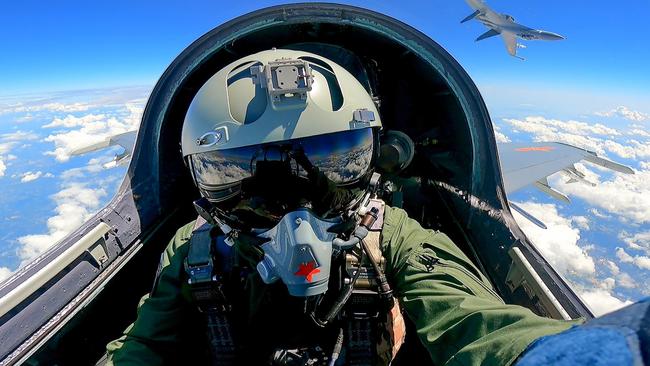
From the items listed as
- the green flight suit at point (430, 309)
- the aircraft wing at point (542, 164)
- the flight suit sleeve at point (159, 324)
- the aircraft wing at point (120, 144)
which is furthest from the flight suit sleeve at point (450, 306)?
the aircraft wing at point (120, 144)

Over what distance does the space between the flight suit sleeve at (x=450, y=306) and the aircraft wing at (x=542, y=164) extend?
281 cm

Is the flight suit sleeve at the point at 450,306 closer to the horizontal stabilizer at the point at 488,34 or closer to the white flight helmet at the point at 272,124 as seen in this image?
the white flight helmet at the point at 272,124

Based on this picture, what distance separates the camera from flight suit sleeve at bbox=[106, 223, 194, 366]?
1.34 meters

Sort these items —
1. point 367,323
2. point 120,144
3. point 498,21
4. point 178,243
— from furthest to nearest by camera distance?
point 498,21
point 120,144
point 178,243
point 367,323

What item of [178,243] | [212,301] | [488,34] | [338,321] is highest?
[488,34]

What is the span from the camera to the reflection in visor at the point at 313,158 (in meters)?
1.30

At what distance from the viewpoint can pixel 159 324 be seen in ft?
4.72

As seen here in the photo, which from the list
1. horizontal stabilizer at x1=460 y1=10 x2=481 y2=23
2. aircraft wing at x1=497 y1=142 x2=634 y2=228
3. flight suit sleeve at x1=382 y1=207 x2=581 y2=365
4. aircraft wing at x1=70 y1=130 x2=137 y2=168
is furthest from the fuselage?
flight suit sleeve at x1=382 y1=207 x2=581 y2=365

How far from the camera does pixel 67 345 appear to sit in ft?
5.19

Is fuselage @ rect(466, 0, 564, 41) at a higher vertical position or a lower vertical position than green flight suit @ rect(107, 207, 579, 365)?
higher

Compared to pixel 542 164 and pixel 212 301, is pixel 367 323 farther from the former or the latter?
pixel 542 164

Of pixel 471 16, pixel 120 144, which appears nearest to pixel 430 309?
pixel 120 144

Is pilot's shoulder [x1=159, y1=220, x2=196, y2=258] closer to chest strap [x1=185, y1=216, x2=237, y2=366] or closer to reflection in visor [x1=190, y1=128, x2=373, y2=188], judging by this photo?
chest strap [x1=185, y1=216, x2=237, y2=366]

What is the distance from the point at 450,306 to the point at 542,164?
425 cm
